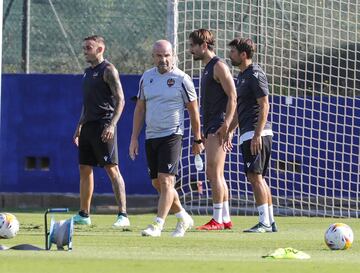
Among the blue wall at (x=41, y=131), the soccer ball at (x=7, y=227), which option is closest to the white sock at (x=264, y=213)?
the soccer ball at (x=7, y=227)

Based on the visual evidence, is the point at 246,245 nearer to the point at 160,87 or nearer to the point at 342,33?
the point at 160,87

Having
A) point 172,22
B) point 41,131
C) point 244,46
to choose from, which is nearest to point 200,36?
point 244,46

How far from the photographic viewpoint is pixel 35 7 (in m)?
20.1

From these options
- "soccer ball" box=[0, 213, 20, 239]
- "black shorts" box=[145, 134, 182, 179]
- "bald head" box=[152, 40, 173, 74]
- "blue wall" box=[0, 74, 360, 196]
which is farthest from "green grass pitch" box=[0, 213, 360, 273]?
"blue wall" box=[0, 74, 360, 196]

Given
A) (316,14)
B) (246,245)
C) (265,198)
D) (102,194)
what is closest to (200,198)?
(102,194)

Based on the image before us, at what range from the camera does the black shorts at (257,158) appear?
13.3m

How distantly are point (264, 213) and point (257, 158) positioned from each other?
64 centimetres

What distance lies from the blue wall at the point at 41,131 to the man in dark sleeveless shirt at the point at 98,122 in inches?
180

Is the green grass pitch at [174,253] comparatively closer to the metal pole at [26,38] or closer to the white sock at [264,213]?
the white sock at [264,213]

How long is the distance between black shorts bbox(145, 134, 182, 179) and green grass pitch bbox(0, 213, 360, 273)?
0.72 meters

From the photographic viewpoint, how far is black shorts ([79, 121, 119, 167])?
14281 millimetres

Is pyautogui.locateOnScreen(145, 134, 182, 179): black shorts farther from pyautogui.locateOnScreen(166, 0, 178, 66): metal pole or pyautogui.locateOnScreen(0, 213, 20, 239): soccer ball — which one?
pyautogui.locateOnScreen(166, 0, 178, 66): metal pole

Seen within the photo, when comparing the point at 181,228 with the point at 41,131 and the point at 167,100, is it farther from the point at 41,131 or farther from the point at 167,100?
the point at 41,131

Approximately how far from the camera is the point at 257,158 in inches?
526
